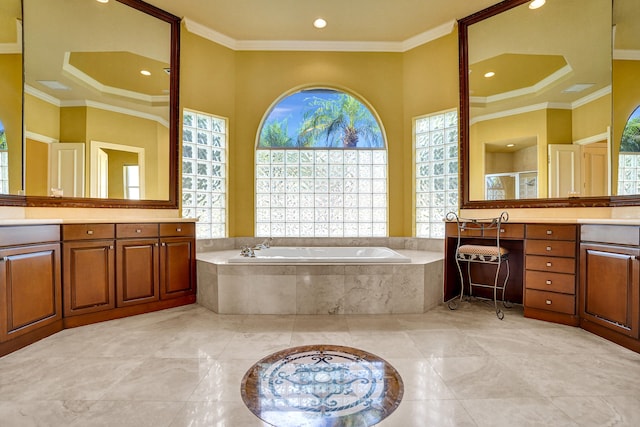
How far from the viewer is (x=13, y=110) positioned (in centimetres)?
248

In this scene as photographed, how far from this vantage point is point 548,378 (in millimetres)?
1696

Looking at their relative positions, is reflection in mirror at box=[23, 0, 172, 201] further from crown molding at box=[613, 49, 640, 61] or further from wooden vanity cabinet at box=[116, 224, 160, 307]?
crown molding at box=[613, 49, 640, 61]

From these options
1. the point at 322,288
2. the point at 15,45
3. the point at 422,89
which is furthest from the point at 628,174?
the point at 15,45

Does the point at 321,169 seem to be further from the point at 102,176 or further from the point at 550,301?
the point at 550,301

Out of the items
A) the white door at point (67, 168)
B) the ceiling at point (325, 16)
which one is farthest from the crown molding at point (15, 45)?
the ceiling at point (325, 16)

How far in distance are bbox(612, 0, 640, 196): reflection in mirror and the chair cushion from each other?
42.0 inches

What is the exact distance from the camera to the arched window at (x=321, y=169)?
390cm

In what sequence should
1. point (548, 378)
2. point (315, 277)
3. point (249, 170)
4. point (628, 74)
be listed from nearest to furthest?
point (548, 378) < point (628, 74) < point (315, 277) < point (249, 170)

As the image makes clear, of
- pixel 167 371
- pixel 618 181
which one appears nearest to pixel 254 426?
pixel 167 371

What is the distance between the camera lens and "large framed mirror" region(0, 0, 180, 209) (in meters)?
2.57

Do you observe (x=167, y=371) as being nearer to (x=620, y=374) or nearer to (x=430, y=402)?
(x=430, y=402)

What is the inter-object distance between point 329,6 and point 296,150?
160 centimetres

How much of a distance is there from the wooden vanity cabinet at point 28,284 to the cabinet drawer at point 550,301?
3879 millimetres

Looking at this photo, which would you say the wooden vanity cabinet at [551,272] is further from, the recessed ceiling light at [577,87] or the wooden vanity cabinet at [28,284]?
the wooden vanity cabinet at [28,284]
